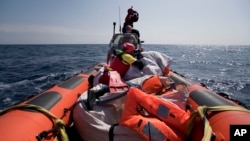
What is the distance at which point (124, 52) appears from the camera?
3.68 metres

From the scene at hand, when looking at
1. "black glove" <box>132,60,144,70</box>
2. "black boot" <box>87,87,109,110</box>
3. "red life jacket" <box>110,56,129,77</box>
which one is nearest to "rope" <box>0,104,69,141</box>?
"black boot" <box>87,87,109,110</box>

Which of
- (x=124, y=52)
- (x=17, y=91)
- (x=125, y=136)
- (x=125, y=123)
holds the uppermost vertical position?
(x=124, y=52)

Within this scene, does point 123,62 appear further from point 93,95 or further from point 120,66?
point 93,95

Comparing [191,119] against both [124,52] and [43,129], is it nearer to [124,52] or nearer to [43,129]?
[43,129]

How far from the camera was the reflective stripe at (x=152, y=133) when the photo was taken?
5.36 feet

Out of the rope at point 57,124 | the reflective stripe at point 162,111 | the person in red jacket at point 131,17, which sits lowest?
the rope at point 57,124

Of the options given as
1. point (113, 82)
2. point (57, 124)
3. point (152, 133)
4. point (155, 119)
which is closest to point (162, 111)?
point (155, 119)

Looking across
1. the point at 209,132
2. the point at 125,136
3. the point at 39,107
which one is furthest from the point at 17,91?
the point at 209,132

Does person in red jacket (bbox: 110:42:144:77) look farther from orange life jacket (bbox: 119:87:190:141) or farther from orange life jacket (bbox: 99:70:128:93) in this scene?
orange life jacket (bbox: 119:87:190:141)

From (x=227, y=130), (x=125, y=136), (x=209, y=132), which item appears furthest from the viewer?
(x=125, y=136)

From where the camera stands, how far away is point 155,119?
1.80m

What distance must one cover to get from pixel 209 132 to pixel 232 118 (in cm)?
40

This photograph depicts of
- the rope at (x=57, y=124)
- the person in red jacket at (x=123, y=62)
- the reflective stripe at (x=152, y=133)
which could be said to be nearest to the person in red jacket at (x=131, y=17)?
the person in red jacket at (x=123, y=62)

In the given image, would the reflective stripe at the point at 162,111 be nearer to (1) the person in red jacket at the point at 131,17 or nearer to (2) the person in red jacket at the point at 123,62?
(2) the person in red jacket at the point at 123,62
